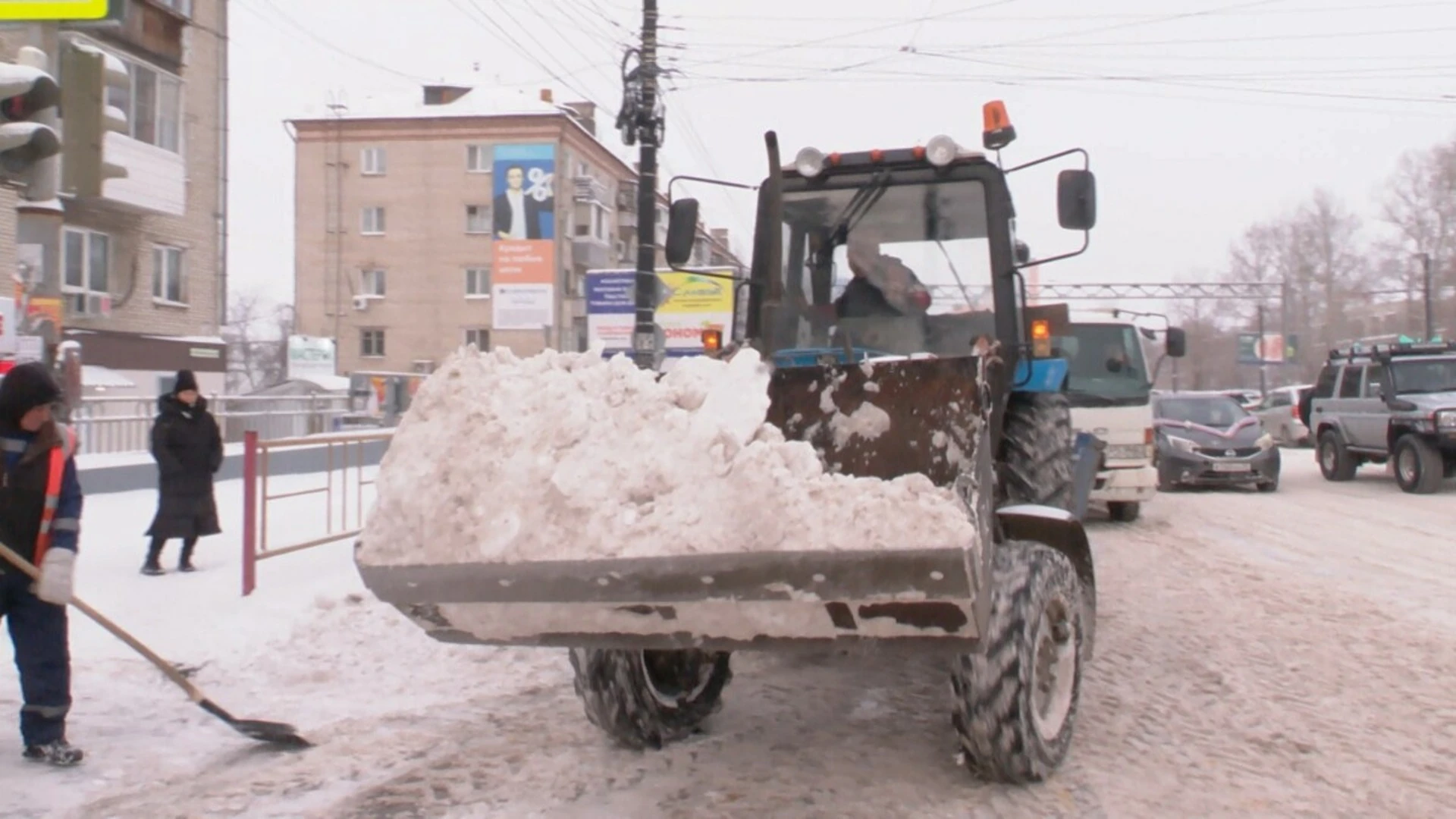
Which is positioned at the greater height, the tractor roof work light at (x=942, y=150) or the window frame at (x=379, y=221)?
the window frame at (x=379, y=221)

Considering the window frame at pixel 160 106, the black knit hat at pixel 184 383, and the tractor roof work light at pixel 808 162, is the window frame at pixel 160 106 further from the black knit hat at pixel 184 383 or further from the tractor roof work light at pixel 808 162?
the tractor roof work light at pixel 808 162

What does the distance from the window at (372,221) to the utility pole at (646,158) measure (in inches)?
1501

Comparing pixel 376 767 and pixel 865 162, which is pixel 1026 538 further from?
pixel 376 767

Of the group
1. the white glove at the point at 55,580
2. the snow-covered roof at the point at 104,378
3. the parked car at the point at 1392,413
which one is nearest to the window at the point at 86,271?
the snow-covered roof at the point at 104,378

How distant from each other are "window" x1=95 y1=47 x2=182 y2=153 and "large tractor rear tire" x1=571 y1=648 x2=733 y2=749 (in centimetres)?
2200

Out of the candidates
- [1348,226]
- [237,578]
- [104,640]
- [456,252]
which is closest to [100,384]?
[237,578]

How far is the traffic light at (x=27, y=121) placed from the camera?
5.66 metres

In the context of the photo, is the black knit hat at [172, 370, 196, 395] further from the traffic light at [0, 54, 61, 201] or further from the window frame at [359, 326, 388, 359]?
the window frame at [359, 326, 388, 359]

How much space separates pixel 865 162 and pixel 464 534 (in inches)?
131

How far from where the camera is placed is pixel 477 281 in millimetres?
51062

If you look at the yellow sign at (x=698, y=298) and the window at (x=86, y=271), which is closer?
the window at (x=86, y=271)

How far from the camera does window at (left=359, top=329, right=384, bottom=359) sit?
52.2m

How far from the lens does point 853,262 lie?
20.3ft

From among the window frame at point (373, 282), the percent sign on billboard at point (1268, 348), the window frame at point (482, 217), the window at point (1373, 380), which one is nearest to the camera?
the window at point (1373, 380)
